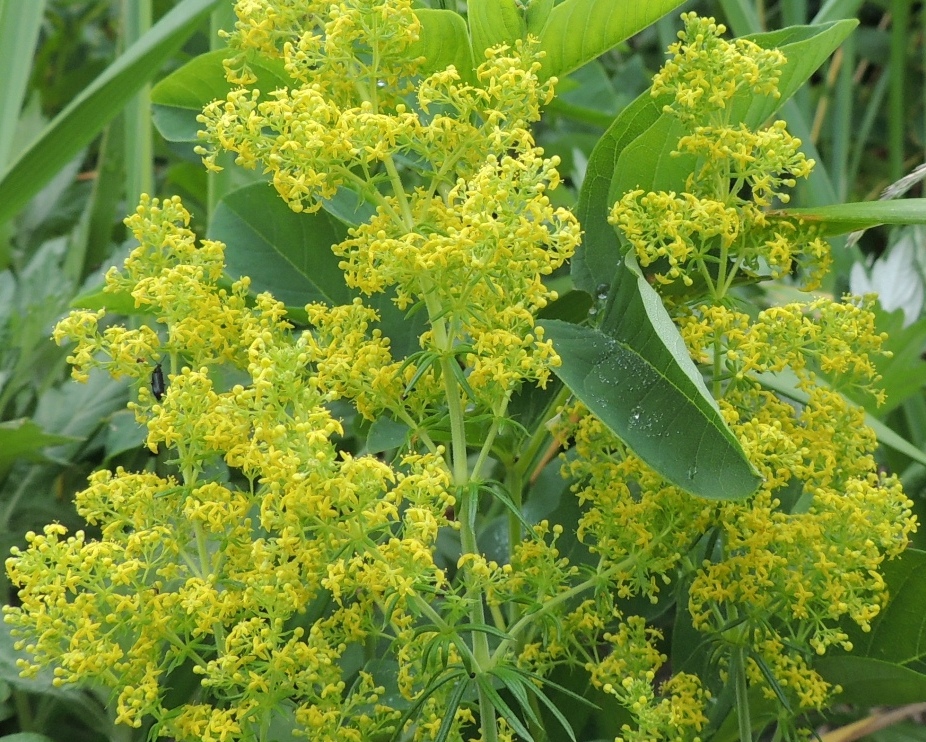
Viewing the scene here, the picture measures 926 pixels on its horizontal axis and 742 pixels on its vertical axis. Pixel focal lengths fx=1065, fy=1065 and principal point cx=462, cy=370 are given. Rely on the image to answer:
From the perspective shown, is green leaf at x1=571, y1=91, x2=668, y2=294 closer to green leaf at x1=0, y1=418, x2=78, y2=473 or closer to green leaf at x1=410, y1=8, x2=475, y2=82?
green leaf at x1=410, y1=8, x2=475, y2=82

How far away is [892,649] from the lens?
881mm

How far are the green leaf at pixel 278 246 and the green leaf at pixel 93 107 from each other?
29 centimetres

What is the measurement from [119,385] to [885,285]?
970 mm

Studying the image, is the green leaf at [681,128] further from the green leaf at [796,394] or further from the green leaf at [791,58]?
the green leaf at [796,394]

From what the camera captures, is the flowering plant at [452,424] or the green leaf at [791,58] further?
the green leaf at [791,58]

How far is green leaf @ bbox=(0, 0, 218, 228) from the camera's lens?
684mm

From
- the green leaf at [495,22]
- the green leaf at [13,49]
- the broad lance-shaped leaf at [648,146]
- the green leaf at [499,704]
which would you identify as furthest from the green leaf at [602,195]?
the green leaf at [13,49]

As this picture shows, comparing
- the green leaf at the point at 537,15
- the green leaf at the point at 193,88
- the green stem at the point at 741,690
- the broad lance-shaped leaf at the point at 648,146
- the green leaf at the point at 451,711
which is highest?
the green leaf at the point at 537,15

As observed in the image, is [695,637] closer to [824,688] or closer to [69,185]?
[824,688]

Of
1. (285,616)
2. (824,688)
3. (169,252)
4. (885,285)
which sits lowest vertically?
(885,285)

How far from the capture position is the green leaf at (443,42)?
81cm

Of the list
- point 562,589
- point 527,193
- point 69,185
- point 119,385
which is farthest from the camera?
point 69,185

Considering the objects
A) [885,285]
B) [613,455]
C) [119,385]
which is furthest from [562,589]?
[885,285]

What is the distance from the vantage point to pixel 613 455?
0.81m
